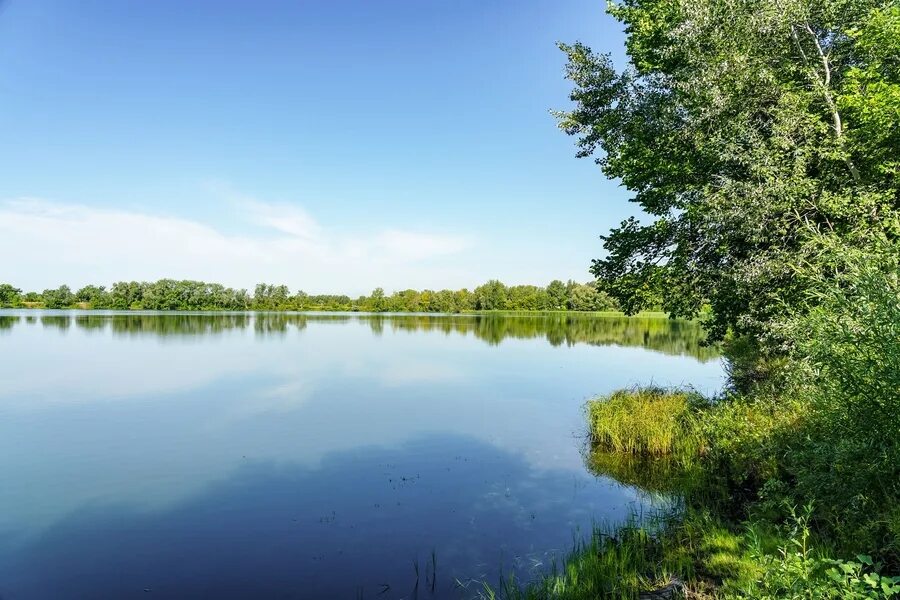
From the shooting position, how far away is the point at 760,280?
1457 cm

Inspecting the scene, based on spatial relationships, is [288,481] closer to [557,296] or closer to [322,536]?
[322,536]

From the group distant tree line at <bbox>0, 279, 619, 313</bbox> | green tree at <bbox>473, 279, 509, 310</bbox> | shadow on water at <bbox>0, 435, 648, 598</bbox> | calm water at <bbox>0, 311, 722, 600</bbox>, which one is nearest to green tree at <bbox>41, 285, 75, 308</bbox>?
distant tree line at <bbox>0, 279, 619, 313</bbox>

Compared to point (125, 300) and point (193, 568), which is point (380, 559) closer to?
point (193, 568)

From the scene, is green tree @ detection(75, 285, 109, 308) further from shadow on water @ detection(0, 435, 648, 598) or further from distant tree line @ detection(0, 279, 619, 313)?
shadow on water @ detection(0, 435, 648, 598)

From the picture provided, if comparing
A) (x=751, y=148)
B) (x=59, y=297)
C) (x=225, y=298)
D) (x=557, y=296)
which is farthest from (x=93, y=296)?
(x=751, y=148)

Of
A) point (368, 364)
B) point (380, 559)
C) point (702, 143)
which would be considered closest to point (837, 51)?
point (702, 143)

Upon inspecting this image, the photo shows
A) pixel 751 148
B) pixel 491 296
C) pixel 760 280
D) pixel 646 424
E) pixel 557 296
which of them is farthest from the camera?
pixel 491 296

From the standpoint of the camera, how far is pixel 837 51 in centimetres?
1848

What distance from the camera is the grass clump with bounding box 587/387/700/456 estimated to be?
16.5 metres

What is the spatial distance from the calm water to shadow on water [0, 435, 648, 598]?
0.17 ft

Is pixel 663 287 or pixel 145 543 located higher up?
pixel 663 287

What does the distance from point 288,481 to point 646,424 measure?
1267cm

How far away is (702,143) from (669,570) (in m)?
15.2

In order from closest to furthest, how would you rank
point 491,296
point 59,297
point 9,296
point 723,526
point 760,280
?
1. point 723,526
2. point 760,280
3. point 9,296
4. point 59,297
5. point 491,296
